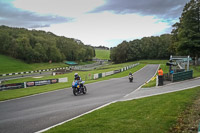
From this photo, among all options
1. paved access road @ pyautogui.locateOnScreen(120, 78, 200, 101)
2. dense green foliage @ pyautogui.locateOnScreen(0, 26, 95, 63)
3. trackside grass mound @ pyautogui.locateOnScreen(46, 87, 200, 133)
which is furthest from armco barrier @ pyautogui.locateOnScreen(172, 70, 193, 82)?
dense green foliage @ pyautogui.locateOnScreen(0, 26, 95, 63)

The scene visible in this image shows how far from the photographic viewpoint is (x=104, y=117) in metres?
7.35

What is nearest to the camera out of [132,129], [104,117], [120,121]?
[132,129]

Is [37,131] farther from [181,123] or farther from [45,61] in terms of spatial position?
[45,61]

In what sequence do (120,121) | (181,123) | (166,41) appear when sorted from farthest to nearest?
(166,41), (120,121), (181,123)

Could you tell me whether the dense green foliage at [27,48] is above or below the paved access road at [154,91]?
above

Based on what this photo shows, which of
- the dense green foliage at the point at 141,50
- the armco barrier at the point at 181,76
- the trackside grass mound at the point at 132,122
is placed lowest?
the trackside grass mound at the point at 132,122

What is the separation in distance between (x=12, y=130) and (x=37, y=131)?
3.89ft

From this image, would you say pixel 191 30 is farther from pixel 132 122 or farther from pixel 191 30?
pixel 132 122

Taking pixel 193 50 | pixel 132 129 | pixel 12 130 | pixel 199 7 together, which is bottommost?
pixel 12 130

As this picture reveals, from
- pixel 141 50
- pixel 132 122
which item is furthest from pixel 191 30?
pixel 141 50

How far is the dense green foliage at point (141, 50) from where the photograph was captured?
334ft

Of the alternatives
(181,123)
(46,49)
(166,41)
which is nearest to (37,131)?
(181,123)

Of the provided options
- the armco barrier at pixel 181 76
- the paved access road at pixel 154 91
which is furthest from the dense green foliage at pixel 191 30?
the paved access road at pixel 154 91

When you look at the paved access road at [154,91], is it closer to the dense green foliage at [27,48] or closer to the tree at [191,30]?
the tree at [191,30]
